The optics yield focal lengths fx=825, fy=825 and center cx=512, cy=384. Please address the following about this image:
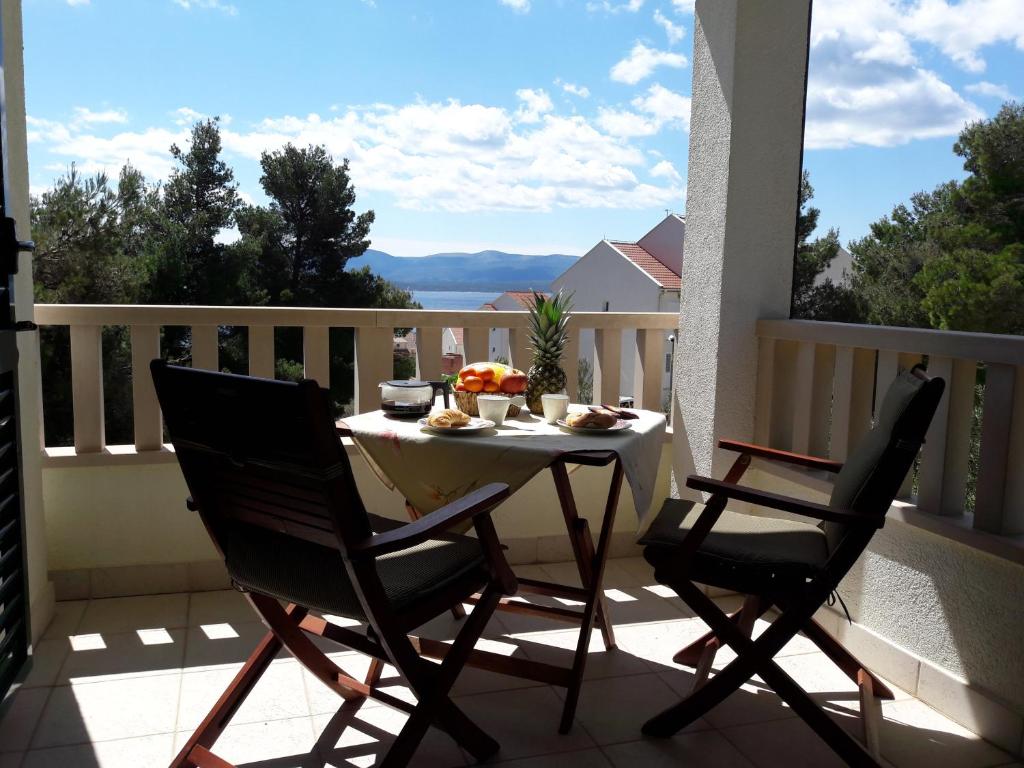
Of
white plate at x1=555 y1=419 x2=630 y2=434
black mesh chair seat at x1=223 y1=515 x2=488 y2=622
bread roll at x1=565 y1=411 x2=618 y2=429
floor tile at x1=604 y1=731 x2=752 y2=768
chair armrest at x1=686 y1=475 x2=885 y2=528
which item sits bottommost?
floor tile at x1=604 y1=731 x2=752 y2=768

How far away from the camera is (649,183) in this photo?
31016 millimetres

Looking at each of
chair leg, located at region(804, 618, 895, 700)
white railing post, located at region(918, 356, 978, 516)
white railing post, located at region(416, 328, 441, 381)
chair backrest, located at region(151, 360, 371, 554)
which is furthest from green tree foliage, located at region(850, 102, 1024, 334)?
chair backrest, located at region(151, 360, 371, 554)

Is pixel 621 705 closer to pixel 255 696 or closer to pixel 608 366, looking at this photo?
pixel 255 696

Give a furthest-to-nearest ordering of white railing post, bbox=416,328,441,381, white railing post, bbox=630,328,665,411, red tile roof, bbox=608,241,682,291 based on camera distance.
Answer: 1. red tile roof, bbox=608,241,682,291
2. white railing post, bbox=630,328,665,411
3. white railing post, bbox=416,328,441,381

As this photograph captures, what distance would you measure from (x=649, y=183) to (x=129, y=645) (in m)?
30.2

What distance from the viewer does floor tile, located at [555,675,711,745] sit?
2.23m

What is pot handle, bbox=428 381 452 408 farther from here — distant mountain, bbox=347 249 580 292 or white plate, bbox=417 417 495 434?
distant mountain, bbox=347 249 580 292

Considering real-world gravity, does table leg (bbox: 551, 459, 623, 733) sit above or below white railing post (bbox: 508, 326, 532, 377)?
below

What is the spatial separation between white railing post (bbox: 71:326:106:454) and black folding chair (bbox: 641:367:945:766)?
7.00 ft

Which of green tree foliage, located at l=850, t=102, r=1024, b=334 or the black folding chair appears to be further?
green tree foliage, located at l=850, t=102, r=1024, b=334

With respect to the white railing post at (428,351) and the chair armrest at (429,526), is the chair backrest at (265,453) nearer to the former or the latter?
the chair armrest at (429,526)

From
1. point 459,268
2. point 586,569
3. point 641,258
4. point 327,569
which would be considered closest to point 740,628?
point 586,569

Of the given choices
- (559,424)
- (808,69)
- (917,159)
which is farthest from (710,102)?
(917,159)

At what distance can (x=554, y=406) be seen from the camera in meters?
2.52
